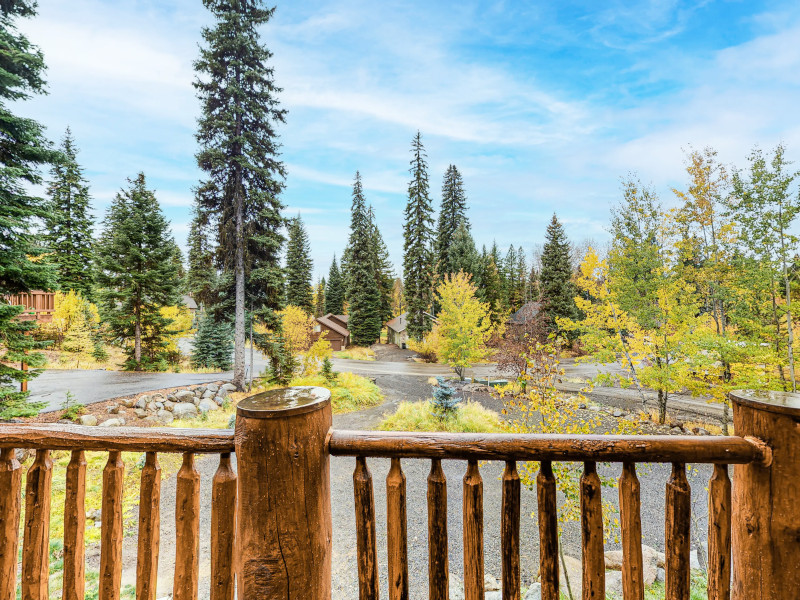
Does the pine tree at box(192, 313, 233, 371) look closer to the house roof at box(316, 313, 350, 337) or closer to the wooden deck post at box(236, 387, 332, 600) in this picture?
the house roof at box(316, 313, 350, 337)

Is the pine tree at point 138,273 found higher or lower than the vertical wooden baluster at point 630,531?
higher

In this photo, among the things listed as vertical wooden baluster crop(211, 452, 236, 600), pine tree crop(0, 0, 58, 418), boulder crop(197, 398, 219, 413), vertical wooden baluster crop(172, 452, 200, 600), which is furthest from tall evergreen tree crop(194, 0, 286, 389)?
vertical wooden baluster crop(211, 452, 236, 600)

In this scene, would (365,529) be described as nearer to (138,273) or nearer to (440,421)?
(440,421)

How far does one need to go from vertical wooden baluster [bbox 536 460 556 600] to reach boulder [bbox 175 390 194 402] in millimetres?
11073

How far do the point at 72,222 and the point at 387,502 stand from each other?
26813 mm

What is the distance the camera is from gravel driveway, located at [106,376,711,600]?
387cm

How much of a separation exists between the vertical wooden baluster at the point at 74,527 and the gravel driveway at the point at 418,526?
2898 millimetres

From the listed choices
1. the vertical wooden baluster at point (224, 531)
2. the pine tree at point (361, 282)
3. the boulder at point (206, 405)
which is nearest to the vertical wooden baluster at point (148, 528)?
the vertical wooden baluster at point (224, 531)

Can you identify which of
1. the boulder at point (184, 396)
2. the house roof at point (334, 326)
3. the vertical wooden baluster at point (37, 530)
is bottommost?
the boulder at point (184, 396)

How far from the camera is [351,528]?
4859mm

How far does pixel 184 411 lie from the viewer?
897cm

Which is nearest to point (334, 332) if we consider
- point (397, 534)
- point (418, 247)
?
point (418, 247)

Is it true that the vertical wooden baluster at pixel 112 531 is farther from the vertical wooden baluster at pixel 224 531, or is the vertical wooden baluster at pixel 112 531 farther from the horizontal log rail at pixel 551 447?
the horizontal log rail at pixel 551 447

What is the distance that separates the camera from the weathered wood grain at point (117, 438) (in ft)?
3.42
